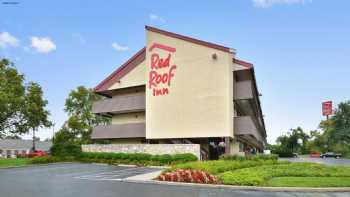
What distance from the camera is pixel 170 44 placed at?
3075 centimetres

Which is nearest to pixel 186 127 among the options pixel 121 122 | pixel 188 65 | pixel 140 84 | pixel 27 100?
pixel 188 65

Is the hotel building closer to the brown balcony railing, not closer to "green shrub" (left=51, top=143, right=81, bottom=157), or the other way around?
the brown balcony railing

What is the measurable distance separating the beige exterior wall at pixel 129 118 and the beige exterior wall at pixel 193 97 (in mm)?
3434

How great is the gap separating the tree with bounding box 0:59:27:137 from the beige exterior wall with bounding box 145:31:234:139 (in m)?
15.5

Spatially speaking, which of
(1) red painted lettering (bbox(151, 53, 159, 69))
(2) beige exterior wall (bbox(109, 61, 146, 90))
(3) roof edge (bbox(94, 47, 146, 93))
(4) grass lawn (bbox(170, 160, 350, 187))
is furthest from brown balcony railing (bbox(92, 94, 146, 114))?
(4) grass lawn (bbox(170, 160, 350, 187))

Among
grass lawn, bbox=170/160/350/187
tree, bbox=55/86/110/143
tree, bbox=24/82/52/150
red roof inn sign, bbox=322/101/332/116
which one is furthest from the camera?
red roof inn sign, bbox=322/101/332/116

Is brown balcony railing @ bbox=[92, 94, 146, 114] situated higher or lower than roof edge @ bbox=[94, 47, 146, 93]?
lower

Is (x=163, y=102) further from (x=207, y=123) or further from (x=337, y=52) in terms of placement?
(x=337, y=52)

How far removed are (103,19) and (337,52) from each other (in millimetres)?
18261

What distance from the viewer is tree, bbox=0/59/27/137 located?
3530 cm

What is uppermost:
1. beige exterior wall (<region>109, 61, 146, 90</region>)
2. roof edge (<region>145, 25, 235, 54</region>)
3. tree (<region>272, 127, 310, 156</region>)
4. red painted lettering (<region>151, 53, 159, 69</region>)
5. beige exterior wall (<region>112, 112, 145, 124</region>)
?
roof edge (<region>145, 25, 235, 54</region>)

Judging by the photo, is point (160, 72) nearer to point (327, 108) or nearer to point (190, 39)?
point (190, 39)

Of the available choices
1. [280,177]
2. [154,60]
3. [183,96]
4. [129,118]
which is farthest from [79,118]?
[280,177]

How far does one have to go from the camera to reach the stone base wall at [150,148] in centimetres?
2766
